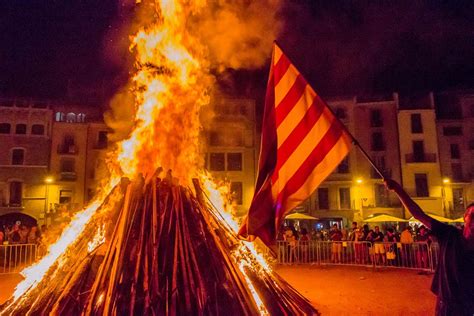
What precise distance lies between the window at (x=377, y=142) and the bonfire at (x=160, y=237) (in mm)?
33663

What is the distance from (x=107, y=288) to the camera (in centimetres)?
642

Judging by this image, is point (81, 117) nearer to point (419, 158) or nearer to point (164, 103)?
point (419, 158)

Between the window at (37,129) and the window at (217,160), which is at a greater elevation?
the window at (37,129)

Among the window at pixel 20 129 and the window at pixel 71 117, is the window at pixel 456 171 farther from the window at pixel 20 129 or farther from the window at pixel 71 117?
the window at pixel 20 129

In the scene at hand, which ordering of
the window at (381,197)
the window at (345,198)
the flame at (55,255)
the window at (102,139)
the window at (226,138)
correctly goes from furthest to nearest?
the window at (102,139), the window at (226,138), the window at (345,198), the window at (381,197), the flame at (55,255)

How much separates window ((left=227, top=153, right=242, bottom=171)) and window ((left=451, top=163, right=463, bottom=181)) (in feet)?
68.3

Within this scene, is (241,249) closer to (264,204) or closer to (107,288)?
(107,288)

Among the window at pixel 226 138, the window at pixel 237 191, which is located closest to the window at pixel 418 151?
the window at pixel 226 138

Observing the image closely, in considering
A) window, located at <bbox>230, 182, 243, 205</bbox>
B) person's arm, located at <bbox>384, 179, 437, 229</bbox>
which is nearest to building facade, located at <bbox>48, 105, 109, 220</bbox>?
window, located at <bbox>230, 182, 243, 205</bbox>

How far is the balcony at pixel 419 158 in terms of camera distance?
39.6 meters

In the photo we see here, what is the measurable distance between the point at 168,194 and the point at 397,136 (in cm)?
3754

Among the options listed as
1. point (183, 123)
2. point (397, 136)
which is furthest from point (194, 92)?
point (397, 136)

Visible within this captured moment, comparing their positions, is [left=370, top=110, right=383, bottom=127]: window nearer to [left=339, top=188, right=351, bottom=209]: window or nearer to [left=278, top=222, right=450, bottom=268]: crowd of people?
[left=339, top=188, right=351, bottom=209]: window

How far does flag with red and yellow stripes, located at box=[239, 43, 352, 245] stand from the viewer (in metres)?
4.77
